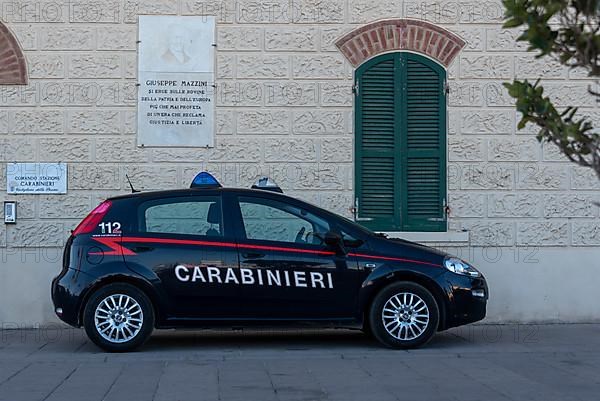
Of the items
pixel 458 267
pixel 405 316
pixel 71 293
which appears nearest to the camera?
pixel 71 293

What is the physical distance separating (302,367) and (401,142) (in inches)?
171

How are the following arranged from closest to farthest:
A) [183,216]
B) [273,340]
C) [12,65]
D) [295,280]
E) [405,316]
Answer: [295,280] < [405,316] < [183,216] < [273,340] < [12,65]

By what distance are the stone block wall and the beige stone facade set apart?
1 centimetres

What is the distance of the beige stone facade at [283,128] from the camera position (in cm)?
1232

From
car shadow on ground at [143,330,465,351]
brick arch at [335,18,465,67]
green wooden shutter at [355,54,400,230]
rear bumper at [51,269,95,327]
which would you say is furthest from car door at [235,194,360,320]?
brick arch at [335,18,465,67]

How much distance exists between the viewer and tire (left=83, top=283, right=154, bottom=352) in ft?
32.5

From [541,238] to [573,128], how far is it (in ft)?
25.4

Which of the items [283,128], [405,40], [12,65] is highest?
[405,40]

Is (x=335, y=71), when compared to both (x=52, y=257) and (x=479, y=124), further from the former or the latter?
(x=52, y=257)

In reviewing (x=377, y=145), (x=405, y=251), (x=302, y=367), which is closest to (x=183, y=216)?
(x=302, y=367)

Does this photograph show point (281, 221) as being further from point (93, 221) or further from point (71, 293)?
point (71, 293)

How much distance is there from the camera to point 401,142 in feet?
41.9

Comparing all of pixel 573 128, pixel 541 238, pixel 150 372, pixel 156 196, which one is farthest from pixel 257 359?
pixel 573 128

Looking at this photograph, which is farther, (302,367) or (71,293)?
(71,293)
